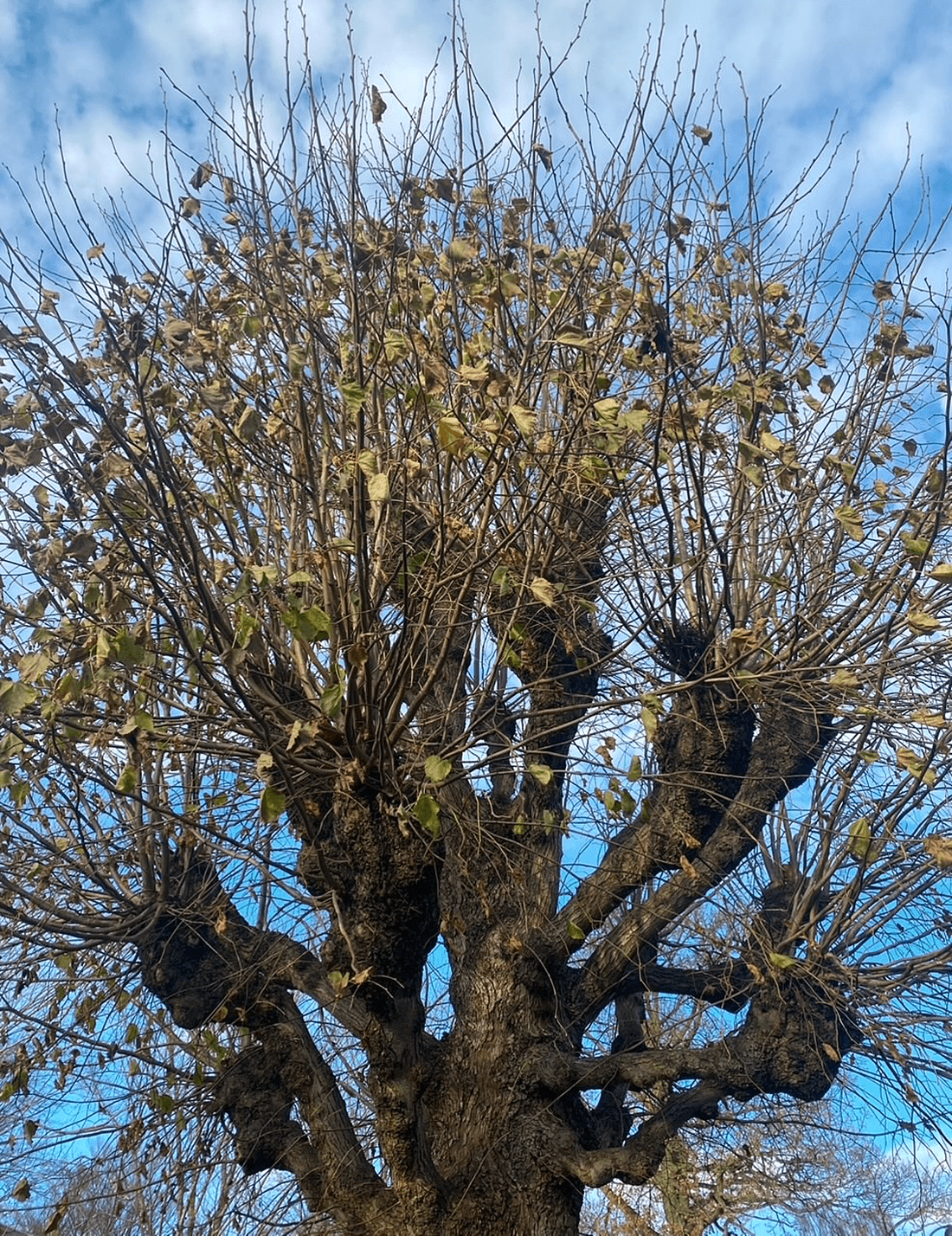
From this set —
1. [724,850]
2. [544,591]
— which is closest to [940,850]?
[724,850]

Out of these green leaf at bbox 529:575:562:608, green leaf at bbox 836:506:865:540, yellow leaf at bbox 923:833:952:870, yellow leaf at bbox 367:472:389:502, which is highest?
green leaf at bbox 836:506:865:540

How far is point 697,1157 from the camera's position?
738 centimetres

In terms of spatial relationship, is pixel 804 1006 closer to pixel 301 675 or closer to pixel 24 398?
pixel 301 675

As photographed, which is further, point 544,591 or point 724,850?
point 724,850

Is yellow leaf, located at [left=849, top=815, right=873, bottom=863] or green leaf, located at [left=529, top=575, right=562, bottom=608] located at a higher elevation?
green leaf, located at [left=529, top=575, right=562, bottom=608]

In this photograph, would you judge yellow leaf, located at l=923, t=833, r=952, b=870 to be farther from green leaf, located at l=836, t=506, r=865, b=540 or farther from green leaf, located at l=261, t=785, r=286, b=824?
green leaf, located at l=261, t=785, r=286, b=824

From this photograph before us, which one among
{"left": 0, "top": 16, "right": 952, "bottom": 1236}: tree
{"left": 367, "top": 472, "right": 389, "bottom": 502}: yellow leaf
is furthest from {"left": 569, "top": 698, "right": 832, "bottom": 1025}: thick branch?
{"left": 367, "top": 472, "right": 389, "bottom": 502}: yellow leaf

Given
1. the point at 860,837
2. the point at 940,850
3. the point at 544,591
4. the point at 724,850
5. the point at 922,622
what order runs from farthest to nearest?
the point at 724,850 < the point at 860,837 < the point at 940,850 < the point at 922,622 < the point at 544,591

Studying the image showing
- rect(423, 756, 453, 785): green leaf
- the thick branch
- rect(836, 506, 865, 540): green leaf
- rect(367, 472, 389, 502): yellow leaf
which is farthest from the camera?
the thick branch

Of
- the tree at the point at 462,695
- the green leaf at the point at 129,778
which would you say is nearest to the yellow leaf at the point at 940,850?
the tree at the point at 462,695

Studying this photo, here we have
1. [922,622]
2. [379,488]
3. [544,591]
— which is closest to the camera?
[379,488]

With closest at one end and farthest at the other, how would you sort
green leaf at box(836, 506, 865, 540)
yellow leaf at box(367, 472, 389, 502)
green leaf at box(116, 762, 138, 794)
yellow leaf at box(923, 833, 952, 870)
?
1. yellow leaf at box(367, 472, 389, 502)
2. green leaf at box(116, 762, 138, 794)
3. green leaf at box(836, 506, 865, 540)
4. yellow leaf at box(923, 833, 952, 870)

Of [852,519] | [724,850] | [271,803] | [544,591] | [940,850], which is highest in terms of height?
[852,519]

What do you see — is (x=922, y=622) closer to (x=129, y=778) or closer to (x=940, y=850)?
(x=940, y=850)
